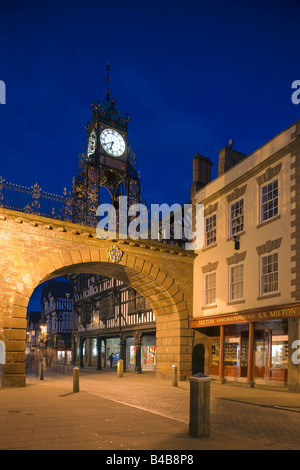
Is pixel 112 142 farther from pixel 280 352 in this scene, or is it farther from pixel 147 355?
pixel 280 352

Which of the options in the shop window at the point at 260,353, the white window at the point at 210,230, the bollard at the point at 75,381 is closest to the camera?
the bollard at the point at 75,381

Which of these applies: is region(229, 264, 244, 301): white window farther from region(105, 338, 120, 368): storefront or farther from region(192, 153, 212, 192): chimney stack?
region(105, 338, 120, 368): storefront

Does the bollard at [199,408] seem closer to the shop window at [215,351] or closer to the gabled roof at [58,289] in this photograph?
the shop window at [215,351]

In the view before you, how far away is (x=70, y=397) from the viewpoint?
1308 cm

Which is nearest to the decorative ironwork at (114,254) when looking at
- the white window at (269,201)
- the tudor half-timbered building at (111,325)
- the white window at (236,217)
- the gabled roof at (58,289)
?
the white window at (236,217)

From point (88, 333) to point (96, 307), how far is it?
11.3 feet

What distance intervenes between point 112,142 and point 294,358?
2176 centimetres

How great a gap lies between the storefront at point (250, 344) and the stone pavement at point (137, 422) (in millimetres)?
3979

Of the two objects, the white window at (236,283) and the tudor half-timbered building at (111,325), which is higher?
the white window at (236,283)

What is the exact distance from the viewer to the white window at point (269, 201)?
59.4 ft

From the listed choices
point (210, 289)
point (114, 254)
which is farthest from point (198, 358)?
point (114, 254)

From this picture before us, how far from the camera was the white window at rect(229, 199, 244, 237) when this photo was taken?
20047 mm

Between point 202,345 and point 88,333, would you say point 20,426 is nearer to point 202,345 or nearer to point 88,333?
point 202,345
